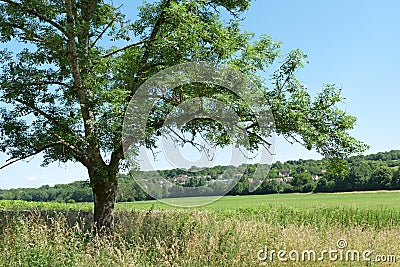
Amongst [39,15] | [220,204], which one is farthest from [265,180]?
[220,204]

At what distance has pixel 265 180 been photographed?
11.5 meters

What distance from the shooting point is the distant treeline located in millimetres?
9180

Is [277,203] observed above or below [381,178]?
below

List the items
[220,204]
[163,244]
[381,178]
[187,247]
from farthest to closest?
[381,178] < [220,204] < [163,244] < [187,247]

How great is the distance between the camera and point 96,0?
10383mm

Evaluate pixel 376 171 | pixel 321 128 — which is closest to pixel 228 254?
pixel 321 128

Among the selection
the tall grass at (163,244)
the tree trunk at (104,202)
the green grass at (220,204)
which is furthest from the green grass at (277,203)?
the tree trunk at (104,202)

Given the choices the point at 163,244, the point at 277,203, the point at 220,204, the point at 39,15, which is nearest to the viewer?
the point at 163,244

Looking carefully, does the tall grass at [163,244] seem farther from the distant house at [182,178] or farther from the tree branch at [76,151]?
the tree branch at [76,151]

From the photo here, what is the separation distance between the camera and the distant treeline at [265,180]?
30.1 feet

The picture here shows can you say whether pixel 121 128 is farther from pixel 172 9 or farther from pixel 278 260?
pixel 278 260

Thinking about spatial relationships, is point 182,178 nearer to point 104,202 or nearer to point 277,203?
point 104,202

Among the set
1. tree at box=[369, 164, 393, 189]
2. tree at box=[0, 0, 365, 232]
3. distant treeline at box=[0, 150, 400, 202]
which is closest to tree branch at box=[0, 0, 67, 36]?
tree at box=[0, 0, 365, 232]

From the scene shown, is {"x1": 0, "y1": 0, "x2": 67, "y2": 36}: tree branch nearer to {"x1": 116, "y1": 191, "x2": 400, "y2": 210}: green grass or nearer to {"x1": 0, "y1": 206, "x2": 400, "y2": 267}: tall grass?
{"x1": 0, "y1": 206, "x2": 400, "y2": 267}: tall grass
